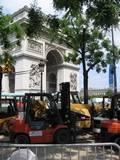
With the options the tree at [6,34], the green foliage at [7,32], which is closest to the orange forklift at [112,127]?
the tree at [6,34]

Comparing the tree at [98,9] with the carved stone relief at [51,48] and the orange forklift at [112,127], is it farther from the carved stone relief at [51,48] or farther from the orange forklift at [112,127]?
the carved stone relief at [51,48]

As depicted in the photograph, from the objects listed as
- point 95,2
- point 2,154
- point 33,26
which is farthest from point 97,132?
point 2,154

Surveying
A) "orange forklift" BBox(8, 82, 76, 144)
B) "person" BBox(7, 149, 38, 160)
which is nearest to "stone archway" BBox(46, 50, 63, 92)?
"orange forklift" BBox(8, 82, 76, 144)

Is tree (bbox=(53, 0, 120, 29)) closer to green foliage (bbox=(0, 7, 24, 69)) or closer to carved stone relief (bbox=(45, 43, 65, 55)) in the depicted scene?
green foliage (bbox=(0, 7, 24, 69))

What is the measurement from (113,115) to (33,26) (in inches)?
197

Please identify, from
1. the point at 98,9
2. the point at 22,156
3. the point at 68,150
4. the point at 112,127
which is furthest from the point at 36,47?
the point at 22,156

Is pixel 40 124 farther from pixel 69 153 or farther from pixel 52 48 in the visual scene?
pixel 52 48

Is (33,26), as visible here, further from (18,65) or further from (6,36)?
(18,65)

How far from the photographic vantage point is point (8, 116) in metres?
20.7

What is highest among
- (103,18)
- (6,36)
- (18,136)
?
(6,36)

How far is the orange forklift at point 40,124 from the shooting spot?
15344mm

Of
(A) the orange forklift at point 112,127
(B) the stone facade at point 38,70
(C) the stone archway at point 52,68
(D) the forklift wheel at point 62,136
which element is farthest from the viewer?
(C) the stone archway at point 52,68

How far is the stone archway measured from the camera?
65.4 m

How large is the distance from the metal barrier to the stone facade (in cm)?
3893
